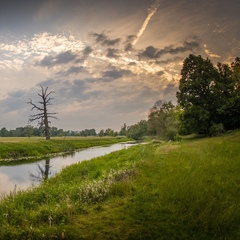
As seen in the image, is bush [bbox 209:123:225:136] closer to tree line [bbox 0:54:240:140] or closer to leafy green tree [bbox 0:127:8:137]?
tree line [bbox 0:54:240:140]

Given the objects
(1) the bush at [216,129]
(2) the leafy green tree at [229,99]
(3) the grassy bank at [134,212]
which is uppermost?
(2) the leafy green tree at [229,99]

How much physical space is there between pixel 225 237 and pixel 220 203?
1934mm

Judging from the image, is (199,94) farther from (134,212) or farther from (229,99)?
(134,212)

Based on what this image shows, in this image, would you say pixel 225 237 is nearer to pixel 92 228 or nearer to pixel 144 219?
pixel 144 219

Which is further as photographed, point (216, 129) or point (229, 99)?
point (229, 99)

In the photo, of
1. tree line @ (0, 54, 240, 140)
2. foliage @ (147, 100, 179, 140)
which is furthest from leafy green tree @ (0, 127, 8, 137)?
tree line @ (0, 54, 240, 140)

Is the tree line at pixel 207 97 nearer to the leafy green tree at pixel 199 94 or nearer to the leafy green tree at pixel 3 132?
the leafy green tree at pixel 199 94

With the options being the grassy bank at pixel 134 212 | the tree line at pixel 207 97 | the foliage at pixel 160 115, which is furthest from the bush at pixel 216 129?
the foliage at pixel 160 115

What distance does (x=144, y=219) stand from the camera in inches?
284

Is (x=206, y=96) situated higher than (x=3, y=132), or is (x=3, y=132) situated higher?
(x=3, y=132)

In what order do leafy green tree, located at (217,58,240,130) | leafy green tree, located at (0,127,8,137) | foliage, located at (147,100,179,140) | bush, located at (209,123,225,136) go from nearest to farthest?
1. bush, located at (209,123,225,136)
2. leafy green tree, located at (217,58,240,130)
3. foliage, located at (147,100,179,140)
4. leafy green tree, located at (0,127,8,137)

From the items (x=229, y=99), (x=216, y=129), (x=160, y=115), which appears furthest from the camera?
(x=160, y=115)

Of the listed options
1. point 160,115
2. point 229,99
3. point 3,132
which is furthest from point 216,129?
point 3,132

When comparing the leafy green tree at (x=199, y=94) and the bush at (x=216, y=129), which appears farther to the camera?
the leafy green tree at (x=199, y=94)
